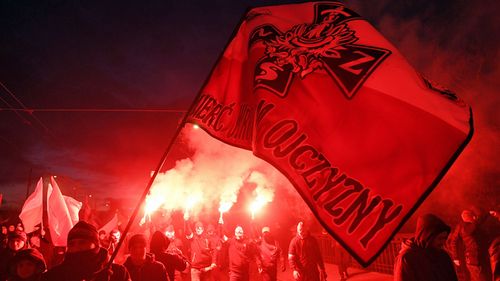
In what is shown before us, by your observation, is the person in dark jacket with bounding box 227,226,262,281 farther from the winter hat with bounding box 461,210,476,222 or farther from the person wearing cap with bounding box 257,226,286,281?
the winter hat with bounding box 461,210,476,222

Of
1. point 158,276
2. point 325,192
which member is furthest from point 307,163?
point 158,276

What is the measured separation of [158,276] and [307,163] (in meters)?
3.55

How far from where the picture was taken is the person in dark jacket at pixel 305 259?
7.37m

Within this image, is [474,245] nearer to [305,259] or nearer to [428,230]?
[305,259]

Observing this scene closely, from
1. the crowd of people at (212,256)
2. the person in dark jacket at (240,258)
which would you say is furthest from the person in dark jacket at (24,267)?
the person in dark jacket at (240,258)

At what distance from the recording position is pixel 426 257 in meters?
3.57

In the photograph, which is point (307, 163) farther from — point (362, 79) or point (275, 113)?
point (362, 79)

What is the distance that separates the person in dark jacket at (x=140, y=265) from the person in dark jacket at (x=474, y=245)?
748 centimetres

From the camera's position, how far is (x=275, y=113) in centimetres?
187

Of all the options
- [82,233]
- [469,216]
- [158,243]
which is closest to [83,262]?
[82,233]

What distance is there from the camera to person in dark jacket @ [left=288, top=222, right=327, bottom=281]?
7.37 meters

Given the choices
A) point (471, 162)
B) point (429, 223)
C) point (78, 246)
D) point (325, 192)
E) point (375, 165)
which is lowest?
point (78, 246)

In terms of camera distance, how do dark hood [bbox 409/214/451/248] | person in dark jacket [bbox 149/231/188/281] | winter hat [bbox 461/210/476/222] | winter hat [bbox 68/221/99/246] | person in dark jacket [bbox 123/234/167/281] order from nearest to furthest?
winter hat [bbox 68/221/99/246] → dark hood [bbox 409/214/451/248] → person in dark jacket [bbox 123/234/167/281] → person in dark jacket [bbox 149/231/188/281] → winter hat [bbox 461/210/476/222]

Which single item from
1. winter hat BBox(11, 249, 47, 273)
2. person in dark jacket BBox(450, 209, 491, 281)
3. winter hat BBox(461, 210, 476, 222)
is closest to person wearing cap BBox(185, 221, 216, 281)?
winter hat BBox(11, 249, 47, 273)
